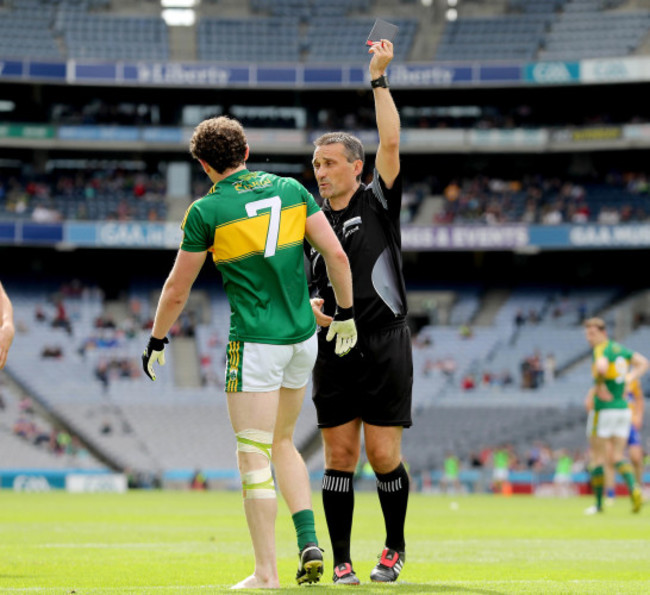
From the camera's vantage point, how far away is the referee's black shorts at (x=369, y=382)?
7.12 meters

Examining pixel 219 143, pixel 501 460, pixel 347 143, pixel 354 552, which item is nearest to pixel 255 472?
pixel 219 143

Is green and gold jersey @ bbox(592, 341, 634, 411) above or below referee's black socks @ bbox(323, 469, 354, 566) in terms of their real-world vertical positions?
Result: above

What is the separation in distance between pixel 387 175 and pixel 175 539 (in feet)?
21.4

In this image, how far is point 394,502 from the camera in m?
7.25

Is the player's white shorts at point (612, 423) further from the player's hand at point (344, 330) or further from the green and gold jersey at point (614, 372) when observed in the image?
the player's hand at point (344, 330)

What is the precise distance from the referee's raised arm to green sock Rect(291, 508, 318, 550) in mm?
2134

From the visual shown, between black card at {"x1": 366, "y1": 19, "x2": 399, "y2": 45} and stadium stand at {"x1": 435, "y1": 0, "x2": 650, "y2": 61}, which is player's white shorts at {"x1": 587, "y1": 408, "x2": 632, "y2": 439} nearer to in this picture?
black card at {"x1": 366, "y1": 19, "x2": 399, "y2": 45}

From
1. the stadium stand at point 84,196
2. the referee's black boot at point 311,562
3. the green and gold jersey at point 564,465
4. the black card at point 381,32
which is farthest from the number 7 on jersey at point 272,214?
the stadium stand at point 84,196

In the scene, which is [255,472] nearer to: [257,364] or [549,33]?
[257,364]

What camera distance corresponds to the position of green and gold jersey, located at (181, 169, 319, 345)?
6141 mm

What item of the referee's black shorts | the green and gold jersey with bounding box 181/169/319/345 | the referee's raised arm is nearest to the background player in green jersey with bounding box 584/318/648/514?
the referee's black shorts

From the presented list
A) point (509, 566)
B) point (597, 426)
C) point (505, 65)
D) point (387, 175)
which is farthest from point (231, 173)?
point (505, 65)

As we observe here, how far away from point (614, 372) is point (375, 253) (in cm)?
1031

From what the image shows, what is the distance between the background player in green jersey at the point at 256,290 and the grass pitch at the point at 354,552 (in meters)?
0.59
